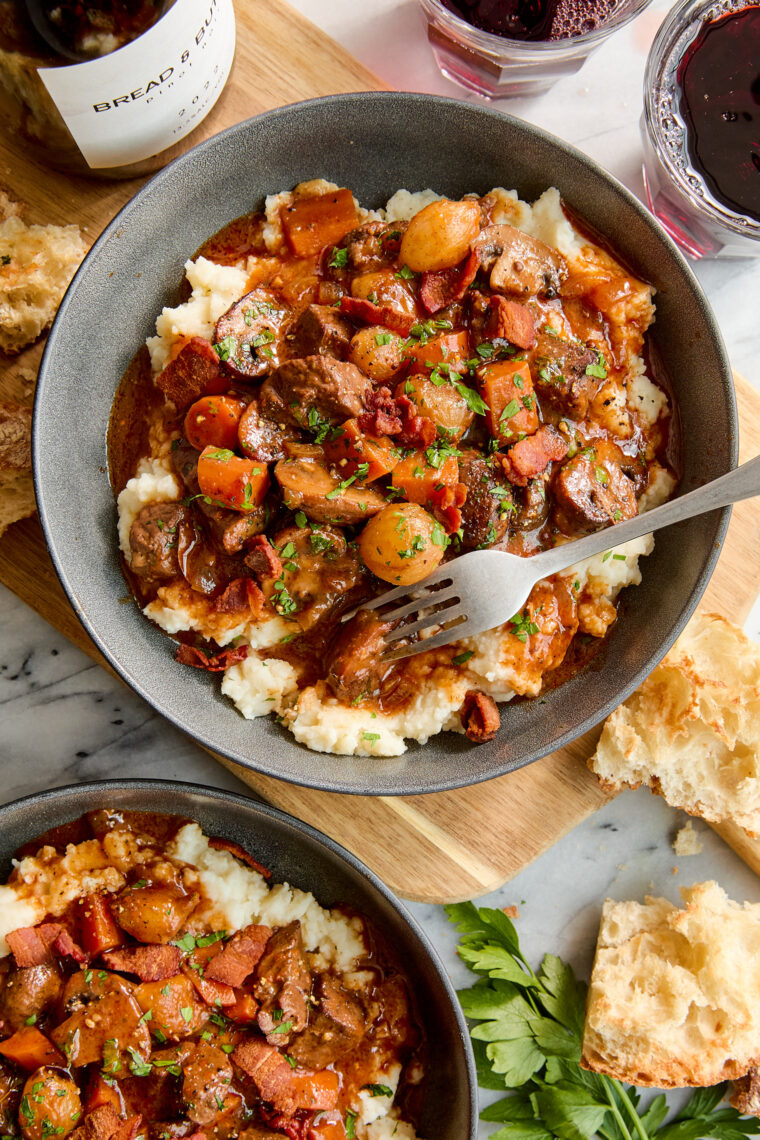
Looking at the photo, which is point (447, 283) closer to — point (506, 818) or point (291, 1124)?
point (506, 818)

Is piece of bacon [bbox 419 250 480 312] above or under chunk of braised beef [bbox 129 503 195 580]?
above

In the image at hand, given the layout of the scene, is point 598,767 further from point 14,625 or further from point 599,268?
point 14,625

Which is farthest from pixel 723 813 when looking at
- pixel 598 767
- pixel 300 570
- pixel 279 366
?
pixel 279 366

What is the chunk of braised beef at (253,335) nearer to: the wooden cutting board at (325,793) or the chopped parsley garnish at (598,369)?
the wooden cutting board at (325,793)

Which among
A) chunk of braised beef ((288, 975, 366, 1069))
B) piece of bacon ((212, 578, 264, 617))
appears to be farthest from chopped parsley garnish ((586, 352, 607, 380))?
chunk of braised beef ((288, 975, 366, 1069))

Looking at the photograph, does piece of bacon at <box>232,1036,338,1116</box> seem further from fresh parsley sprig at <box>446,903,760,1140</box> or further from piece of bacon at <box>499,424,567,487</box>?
piece of bacon at <box>499,424,567,487</box>

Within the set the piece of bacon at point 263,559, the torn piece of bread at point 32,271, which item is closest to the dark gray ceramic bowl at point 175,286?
the torn piece of bread at point 32,271

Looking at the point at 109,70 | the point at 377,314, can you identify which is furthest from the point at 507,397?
the point at 109,70
